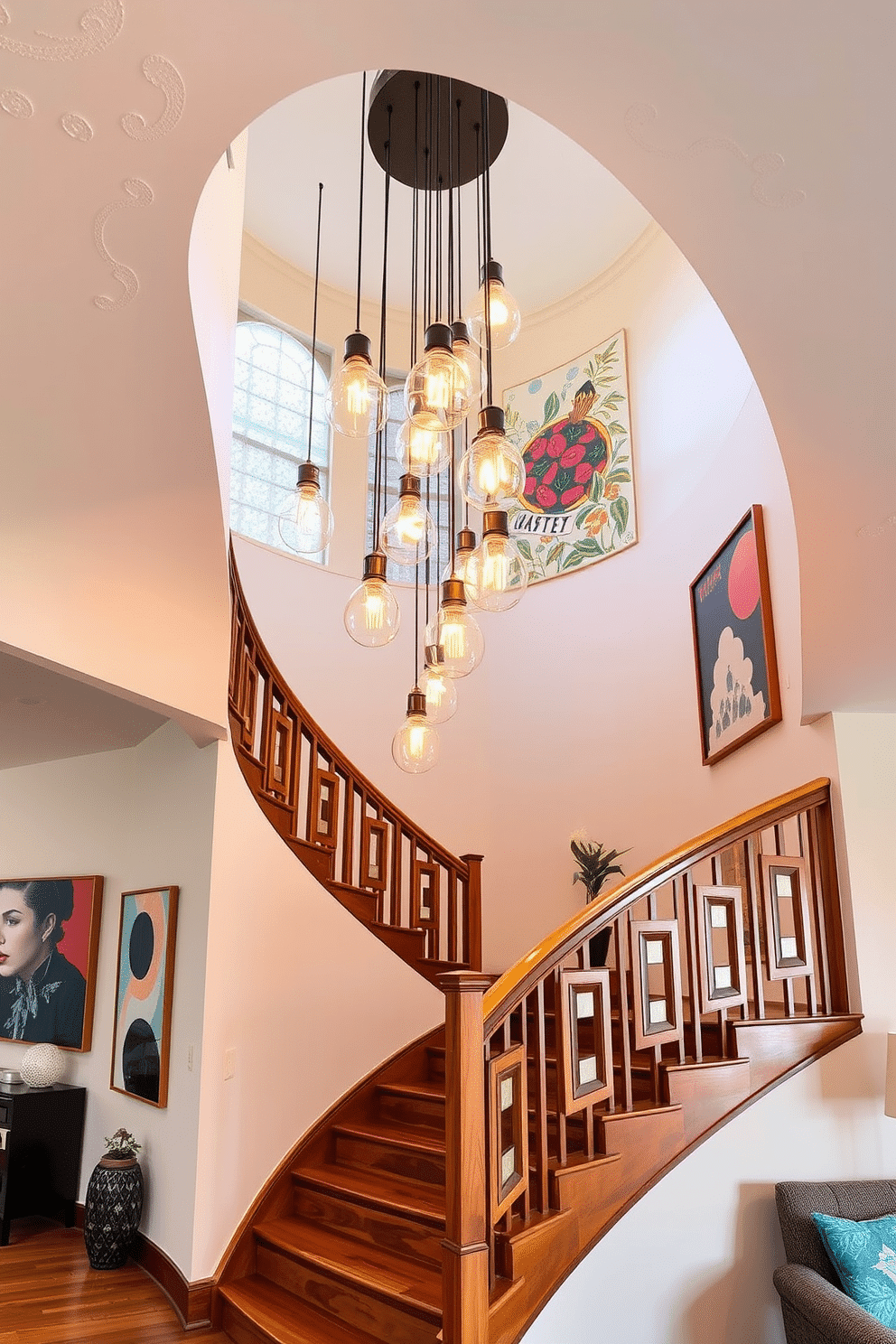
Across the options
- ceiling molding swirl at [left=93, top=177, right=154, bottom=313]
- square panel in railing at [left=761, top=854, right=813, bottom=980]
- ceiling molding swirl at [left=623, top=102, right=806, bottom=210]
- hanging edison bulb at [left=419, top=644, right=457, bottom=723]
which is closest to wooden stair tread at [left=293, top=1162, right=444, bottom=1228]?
square panel in railing at [left=761, top=854, right=813, bottom=980]

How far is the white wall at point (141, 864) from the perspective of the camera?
4.80 meters

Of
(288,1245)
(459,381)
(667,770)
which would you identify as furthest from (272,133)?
(288,1245)

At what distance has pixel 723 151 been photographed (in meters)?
2.15

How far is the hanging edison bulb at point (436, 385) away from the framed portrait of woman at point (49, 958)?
445 cm

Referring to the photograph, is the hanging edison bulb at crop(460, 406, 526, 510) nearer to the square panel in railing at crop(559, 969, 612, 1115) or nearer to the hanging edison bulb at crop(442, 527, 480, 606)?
the hanging edison bulb at crop(442, 527, 480, 606)

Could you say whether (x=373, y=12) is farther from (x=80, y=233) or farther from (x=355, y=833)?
(x=355, y=833)

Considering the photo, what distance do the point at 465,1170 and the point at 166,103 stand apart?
9.96ft

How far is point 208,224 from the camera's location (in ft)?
12.2

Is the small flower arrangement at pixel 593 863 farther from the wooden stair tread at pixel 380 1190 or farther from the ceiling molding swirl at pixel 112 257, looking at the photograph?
the ceiling molding swirl at pixel 112 257

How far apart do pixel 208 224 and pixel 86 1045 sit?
4995 millimetres

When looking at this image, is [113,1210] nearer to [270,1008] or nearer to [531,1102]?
[270,1008]

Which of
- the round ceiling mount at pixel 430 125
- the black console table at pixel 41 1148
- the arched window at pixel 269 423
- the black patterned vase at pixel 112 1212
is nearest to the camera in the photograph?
the round ceiling mount at pixel 430 125

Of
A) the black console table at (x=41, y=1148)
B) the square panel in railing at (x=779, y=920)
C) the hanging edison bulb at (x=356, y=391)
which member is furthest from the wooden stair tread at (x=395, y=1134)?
the hanging edison bulb at (x=356, y=391)

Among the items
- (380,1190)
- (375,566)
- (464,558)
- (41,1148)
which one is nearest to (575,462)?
(464,558)
